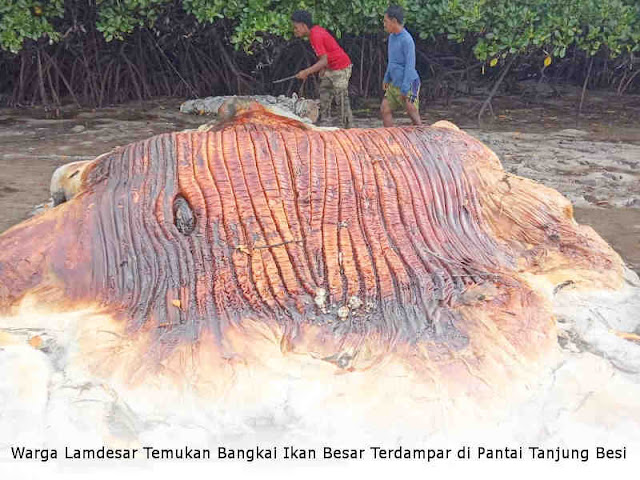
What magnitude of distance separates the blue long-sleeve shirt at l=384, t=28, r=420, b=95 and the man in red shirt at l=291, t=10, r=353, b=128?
36.5 inches

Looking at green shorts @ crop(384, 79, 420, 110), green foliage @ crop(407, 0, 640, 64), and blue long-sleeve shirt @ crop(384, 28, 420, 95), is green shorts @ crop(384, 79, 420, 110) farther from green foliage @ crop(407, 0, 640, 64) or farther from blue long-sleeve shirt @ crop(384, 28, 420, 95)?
green foliage @ crop(407, 0, 640, 64)

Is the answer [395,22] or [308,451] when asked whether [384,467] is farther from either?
[395,22]

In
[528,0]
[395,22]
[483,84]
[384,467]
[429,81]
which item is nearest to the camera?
[384,467]

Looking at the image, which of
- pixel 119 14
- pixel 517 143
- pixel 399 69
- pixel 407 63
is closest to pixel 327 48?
pixel 399 69

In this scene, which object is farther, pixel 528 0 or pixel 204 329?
pixel 528 0

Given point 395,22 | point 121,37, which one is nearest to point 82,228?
point 395,22

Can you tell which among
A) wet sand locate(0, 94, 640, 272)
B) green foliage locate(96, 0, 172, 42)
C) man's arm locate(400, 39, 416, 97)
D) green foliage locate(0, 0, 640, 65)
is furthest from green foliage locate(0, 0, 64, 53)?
man's arm locate(400, 39, 416, 97)

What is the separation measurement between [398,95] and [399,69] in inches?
11.0

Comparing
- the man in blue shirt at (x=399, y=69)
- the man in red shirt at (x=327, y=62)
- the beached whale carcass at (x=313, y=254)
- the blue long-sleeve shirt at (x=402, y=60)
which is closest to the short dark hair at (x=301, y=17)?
the man in red shirt at (x=327, y=62)

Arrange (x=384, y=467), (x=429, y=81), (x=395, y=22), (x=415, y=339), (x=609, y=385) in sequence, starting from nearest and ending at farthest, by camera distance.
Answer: (x=384, y=467), (x=609, y=385), (x=415, y=339), (x=395, y=22), (x=429, y=81)

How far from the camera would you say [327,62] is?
802 cm

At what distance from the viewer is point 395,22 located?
689cm

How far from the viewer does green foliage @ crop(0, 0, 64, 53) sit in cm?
817

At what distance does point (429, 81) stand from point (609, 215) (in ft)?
19.5
